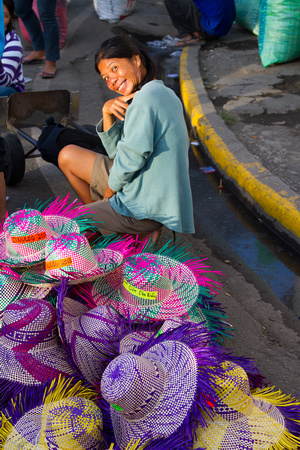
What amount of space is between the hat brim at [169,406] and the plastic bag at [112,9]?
8.77 meters

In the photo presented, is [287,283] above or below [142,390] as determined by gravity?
below

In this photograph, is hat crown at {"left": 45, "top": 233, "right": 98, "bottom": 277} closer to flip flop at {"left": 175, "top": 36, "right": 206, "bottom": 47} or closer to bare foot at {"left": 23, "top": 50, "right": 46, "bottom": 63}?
bare foot at {"left": 23, "top": 50, "right": 46, "bottom": 63}

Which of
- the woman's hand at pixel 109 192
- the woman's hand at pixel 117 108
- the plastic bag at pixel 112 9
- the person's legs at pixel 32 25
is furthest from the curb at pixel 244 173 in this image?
the plastic bag at pixel 112 9

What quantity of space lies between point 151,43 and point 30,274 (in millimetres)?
7153

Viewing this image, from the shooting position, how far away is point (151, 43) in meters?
8.44

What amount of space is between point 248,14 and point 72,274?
693 cm

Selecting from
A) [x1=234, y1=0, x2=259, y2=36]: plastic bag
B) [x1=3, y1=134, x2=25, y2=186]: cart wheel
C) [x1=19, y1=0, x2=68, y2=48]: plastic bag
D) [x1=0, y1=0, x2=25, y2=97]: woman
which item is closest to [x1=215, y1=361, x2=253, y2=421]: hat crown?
[x1=3, y1=134, x2=25, y2=186]: cart wheel

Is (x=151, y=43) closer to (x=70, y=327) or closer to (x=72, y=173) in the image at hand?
(x=72, y=173)

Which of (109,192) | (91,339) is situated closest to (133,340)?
(91,339)

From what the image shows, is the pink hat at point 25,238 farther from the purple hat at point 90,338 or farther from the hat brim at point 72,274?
the purple hat at point 90,338

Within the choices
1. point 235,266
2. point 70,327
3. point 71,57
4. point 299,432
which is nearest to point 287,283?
point 235,266

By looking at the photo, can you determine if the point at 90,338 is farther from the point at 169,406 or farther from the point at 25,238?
the point at 25,238

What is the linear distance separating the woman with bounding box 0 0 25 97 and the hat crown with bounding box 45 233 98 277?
2891mm

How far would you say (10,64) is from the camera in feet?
14.9
